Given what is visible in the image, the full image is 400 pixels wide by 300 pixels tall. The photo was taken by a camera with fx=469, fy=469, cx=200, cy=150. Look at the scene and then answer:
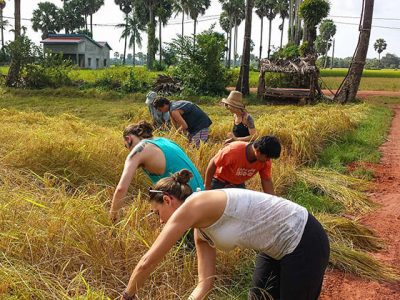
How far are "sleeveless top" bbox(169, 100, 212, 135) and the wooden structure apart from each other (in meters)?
11.8

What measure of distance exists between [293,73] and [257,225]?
662 inches

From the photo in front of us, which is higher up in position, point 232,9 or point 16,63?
point 232,9

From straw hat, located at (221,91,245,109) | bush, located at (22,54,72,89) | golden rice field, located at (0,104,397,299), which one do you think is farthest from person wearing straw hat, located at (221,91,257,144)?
bush, located at (22,54,72,89)

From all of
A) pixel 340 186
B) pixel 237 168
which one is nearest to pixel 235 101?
pixel 340 186

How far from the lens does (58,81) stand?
19.0m

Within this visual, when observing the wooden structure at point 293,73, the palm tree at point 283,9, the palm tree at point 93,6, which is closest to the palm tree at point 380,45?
the palm tree at point 283,9

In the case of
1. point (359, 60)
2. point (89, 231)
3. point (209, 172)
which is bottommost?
point (89, 231)

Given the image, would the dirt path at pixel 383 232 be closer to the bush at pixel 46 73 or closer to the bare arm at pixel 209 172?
the bare arm at pixel 209 172

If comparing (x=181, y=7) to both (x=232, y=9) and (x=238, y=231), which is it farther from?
(x=238, y=231)

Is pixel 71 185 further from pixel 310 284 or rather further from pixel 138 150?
pixel 310 284

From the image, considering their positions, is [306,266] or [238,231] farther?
[306,266]

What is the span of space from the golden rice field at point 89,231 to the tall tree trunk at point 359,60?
38.1ft

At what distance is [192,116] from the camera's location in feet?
19.0

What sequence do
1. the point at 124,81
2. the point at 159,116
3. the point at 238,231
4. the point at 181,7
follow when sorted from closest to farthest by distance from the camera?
the point at 238,231
the point at 159,116
the point at 124,81
the point at 181,7
